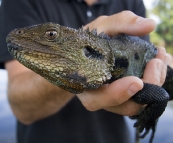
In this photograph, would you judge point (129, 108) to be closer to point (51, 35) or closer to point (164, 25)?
point (51, 35)

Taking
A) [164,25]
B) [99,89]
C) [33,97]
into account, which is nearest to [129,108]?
[99,89]

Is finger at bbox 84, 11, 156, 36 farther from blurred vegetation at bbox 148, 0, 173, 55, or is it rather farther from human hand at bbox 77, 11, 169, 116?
blurred vegetation at bbox 148, 0, 173, 55

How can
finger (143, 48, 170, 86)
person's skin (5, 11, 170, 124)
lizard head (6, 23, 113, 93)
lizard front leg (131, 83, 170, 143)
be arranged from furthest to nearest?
finger (143, 48, 170, 86) → lizard front leg (131, 83, 170, 143) → person's skin (5, 11, 170, 124) → lizard head (6, 23, 113, 93)

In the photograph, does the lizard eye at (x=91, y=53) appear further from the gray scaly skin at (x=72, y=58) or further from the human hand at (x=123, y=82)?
the human hand at (x=123, y=82)

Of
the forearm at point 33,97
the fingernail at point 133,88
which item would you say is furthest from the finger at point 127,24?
the forearm at point 33,97

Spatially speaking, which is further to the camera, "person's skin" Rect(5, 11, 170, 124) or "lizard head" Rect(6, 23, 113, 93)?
"person's skin" Rect(5, 11, 170, 124)

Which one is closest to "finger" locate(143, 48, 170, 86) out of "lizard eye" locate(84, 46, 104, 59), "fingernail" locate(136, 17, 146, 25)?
"fingernail" locate(136, 17, 146, 25)
